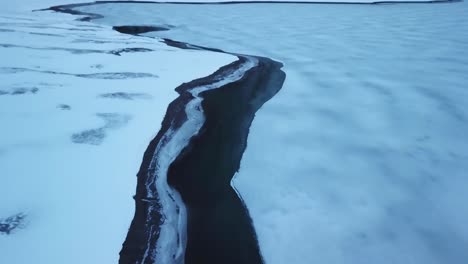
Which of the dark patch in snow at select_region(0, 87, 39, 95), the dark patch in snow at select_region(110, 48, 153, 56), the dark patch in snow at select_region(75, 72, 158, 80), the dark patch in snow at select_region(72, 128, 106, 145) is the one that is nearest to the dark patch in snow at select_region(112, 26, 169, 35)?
the dark patch in snow at select_region(110, 48, 153, 56)

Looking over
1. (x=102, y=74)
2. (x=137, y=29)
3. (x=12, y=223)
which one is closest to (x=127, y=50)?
(x=102, y=74)

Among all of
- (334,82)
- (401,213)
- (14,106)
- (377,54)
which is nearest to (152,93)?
(14,106)

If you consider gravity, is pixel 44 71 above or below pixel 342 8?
below

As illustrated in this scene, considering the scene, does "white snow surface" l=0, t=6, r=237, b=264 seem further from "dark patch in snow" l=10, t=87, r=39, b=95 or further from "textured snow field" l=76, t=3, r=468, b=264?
"textured snow field" l=76, t=3, r=468, b=264

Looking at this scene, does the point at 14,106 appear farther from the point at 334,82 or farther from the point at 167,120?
the point at 334,82

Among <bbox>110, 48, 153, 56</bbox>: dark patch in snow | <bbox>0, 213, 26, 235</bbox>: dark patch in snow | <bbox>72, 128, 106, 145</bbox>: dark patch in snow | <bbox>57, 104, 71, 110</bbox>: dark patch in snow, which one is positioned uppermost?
<bbox>110, 48, 153, 56</bbox>: dark patch in snow

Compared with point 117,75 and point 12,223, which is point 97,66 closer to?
point 117,75

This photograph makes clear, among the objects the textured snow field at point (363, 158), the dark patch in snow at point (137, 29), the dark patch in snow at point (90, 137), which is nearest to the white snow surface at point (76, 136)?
the dark patch in snow at point (90, 137)
